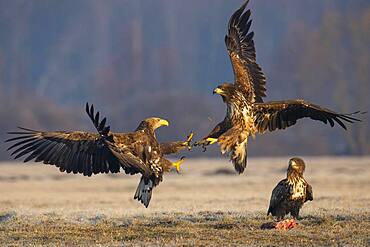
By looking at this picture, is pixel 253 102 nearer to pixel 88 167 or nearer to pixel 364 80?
pixel 88 167

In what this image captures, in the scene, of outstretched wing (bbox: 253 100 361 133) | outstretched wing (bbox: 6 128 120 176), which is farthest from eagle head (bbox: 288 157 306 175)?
outstretched wing (bbox: 6 128 120 176)

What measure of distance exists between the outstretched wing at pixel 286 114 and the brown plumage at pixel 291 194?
0.95m

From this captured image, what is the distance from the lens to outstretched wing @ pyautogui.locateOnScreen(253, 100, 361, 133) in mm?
14055

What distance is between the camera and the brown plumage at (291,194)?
13.4m

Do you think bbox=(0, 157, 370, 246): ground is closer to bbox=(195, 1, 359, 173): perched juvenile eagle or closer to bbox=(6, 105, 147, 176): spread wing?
bbox=(6, 105, 147, 176): spread wing

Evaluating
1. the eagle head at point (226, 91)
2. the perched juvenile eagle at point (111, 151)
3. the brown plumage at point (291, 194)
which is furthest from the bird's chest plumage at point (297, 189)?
the perched juvenile eagle at point (111, 151)

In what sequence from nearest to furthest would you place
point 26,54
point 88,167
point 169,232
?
point 169,232
point 88,167
point 26,54

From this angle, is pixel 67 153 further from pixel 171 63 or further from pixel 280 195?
pixel 171 63

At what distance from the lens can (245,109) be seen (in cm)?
1398

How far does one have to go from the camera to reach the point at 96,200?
71.7ft

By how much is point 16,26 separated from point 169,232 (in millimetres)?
80207

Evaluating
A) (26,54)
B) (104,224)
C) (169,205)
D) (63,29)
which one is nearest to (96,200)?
(169,205)

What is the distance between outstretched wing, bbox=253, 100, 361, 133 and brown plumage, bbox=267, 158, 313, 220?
0.95 metres

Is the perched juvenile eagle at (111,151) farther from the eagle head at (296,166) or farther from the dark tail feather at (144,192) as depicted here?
the eagle head at (296,166)
